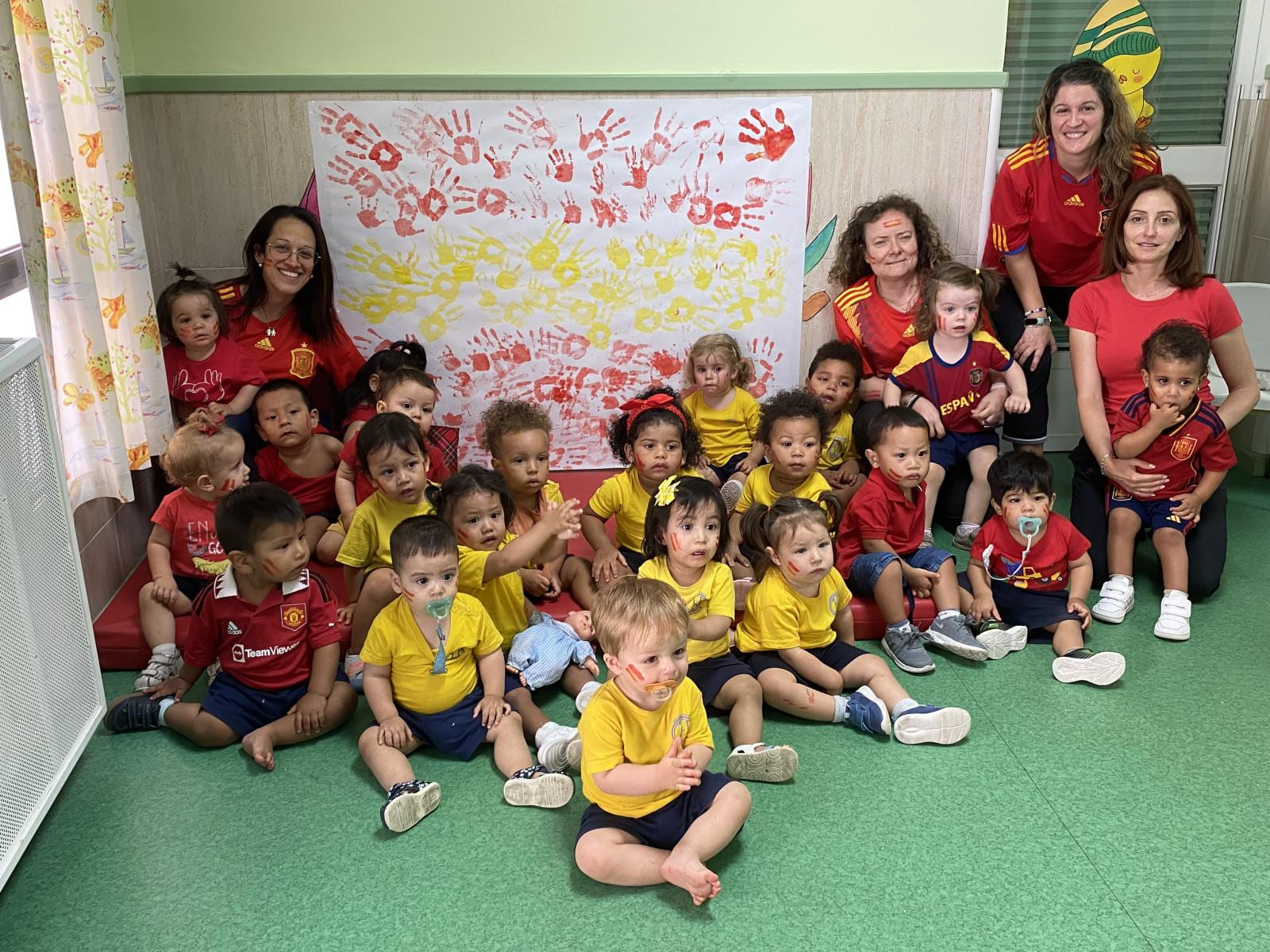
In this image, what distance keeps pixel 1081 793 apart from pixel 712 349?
1.61m

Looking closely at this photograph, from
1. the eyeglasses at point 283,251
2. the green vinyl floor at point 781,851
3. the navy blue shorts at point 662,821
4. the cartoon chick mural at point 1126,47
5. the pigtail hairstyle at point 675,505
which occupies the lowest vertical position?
the green vinyl floor at point 781,851

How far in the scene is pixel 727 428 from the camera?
332 cm

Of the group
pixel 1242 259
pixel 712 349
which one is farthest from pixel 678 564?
pixel 1242 259

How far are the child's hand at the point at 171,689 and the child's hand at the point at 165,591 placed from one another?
22 centimetres

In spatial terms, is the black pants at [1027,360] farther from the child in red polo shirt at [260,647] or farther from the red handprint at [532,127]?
the child in red polo shirt at [260,647]

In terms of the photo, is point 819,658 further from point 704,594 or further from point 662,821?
point 662,821

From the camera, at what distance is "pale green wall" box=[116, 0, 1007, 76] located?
321 cm

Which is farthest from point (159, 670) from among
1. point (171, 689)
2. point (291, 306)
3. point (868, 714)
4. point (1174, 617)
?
point (1174, 617)

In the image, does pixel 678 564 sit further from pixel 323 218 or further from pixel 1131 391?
pixel 323 218

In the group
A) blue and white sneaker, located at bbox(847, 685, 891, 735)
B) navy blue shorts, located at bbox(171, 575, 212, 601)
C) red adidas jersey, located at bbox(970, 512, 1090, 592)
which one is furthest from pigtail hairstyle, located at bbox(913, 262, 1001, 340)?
navy blue shorts, located at bbox(171, 575, 212, 601)

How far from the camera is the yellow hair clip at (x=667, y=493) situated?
2.39 metres

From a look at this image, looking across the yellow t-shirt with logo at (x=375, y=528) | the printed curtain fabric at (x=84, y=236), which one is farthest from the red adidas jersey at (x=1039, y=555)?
the printed curtain fabric at (x=84, y=236)

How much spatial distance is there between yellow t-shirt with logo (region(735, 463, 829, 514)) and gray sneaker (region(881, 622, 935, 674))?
386 mm

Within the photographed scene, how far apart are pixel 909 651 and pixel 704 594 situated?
0.56 metres
